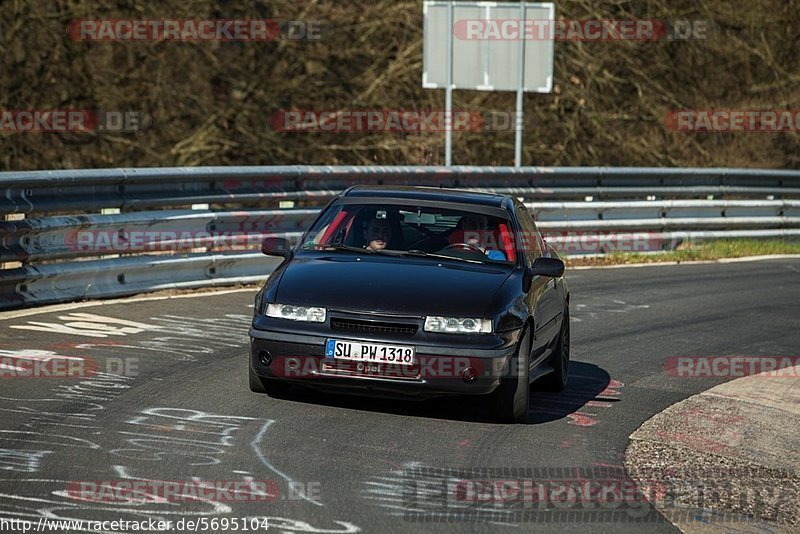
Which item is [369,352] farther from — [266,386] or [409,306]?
[266,386]

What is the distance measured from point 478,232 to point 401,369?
1.70 m

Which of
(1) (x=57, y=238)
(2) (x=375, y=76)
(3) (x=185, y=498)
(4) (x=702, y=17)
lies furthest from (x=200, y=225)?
(4) (x=702, y=17)

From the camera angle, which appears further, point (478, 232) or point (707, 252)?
point (707, 252)

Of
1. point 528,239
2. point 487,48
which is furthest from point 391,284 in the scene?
point 487,48

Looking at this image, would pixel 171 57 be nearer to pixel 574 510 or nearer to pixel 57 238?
pixel 57 238

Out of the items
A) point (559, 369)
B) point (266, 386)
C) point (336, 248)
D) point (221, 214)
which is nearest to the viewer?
point (266, 386)

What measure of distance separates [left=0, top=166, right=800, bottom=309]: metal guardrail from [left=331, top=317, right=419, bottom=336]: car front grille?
4.79 m

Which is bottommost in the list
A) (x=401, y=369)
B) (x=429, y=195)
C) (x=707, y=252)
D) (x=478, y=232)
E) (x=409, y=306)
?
(x=707, y=252)

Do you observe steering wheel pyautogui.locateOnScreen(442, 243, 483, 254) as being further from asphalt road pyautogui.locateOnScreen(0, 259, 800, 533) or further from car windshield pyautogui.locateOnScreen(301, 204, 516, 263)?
asphalt road pyautogui.locateOnScreen(0, 259, 800, 533)

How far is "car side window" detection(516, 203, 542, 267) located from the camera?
9.51m

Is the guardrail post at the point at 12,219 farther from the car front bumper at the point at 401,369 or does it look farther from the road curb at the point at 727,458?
the road curb at the point at 727,458

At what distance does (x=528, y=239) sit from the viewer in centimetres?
977

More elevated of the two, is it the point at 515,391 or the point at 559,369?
the point at 515,391

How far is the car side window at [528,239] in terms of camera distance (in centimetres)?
951
